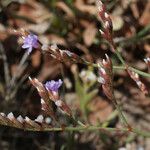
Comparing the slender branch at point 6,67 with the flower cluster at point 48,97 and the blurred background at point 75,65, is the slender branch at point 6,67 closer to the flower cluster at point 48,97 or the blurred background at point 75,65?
the blurred background at point 75,65

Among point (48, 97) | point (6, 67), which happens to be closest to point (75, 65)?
point (6, 67)

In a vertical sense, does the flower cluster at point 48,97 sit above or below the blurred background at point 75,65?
above

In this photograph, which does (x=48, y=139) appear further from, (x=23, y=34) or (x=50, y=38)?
(x=23, y=34)

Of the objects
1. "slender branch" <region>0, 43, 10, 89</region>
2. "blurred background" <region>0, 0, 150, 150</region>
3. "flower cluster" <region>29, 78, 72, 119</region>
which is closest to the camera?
"flower cluster" <region>29, 78, 72, 119</region>

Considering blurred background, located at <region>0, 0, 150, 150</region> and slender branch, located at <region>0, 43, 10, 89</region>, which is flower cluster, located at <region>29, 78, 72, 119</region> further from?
slender branch, located at <region>0, 43, 10, 89</region>

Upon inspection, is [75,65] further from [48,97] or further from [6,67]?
[48,97]

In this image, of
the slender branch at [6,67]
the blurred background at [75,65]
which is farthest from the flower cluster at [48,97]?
the slender branch at [6,67]

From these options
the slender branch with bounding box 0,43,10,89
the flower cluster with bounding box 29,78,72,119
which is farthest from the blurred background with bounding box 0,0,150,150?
the flower cluster with bounding box 29,78,72,119

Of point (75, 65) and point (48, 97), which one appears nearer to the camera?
point (48, 97)

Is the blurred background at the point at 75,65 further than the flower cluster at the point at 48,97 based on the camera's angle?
Yes
